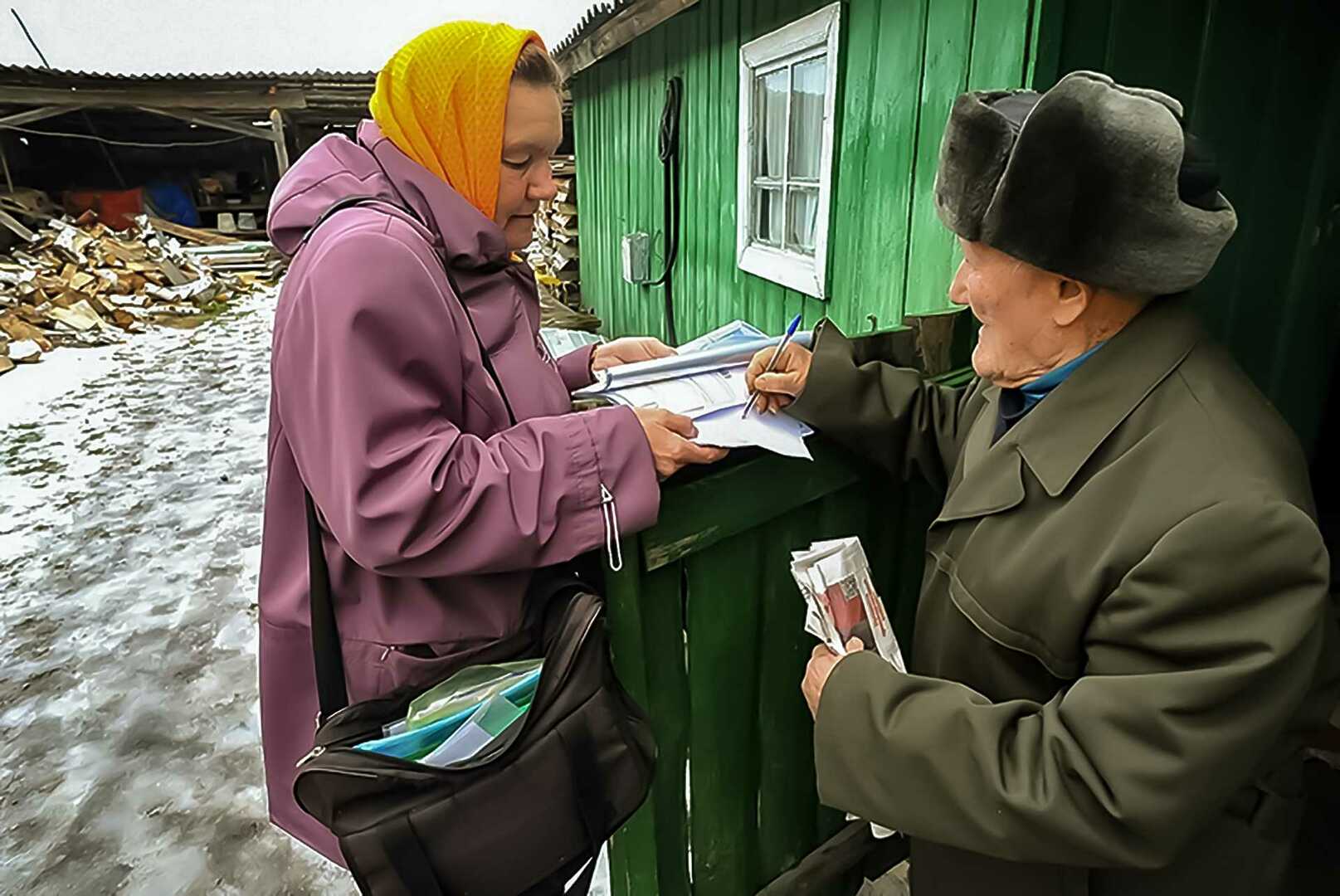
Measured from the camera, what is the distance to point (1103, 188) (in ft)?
2.88

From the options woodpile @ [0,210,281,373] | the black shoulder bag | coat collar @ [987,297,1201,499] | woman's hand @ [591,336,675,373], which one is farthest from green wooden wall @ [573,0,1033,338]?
woodpile @ [0,210,281,373]

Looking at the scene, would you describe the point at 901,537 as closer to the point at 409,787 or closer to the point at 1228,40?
the point at 409,787

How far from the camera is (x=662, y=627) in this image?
136 centimetres

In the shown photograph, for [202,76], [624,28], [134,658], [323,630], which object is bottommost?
[134,658]

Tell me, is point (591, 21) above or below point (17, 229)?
above

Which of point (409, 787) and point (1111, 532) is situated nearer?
point (1111, 532)

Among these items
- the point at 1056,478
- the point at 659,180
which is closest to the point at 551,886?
the point at 1056,478

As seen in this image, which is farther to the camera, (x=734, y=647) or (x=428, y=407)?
(x=734, y=647)

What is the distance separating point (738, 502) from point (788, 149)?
2.67 m

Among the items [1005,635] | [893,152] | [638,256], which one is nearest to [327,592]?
[1005,635]

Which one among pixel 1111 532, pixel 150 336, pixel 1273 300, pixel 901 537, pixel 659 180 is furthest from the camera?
pixel 150 336

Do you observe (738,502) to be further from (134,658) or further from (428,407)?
(134,658)

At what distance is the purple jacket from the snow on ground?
136 cm

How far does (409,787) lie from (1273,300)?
228 centimetres
